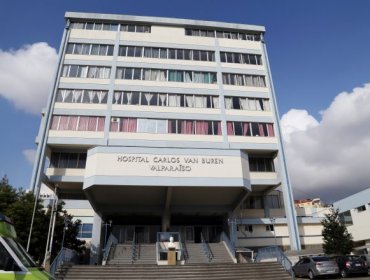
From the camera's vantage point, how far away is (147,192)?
2916cm

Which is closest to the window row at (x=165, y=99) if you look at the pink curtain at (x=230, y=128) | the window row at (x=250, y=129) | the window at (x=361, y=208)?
the pink curtain at (x=230, y=128)

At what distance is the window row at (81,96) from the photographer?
35147 mm

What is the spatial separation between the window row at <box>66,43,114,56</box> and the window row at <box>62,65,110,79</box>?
220cm

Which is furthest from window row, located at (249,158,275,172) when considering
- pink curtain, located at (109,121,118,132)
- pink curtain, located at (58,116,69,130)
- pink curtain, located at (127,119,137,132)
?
pink curtain, located at (58,116,69,130)

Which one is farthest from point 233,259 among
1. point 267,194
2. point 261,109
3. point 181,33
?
point 181,33

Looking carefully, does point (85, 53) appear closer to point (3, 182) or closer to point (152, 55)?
point (152, 55)

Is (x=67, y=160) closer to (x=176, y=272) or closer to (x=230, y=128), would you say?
(x=230, y=128)

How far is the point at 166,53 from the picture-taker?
3953 centimetres

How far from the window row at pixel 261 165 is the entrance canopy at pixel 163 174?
702cm

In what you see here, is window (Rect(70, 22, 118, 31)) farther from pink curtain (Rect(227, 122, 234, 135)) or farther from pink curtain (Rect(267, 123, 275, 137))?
pink curtain (Rect(267, 123, 275, 137))

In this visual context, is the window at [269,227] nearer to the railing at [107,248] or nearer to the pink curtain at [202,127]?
the pink curtain at [202,127]

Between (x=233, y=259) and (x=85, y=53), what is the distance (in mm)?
29046

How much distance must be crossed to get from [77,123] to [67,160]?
4.24 m

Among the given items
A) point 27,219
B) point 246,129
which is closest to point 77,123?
point 27,219
